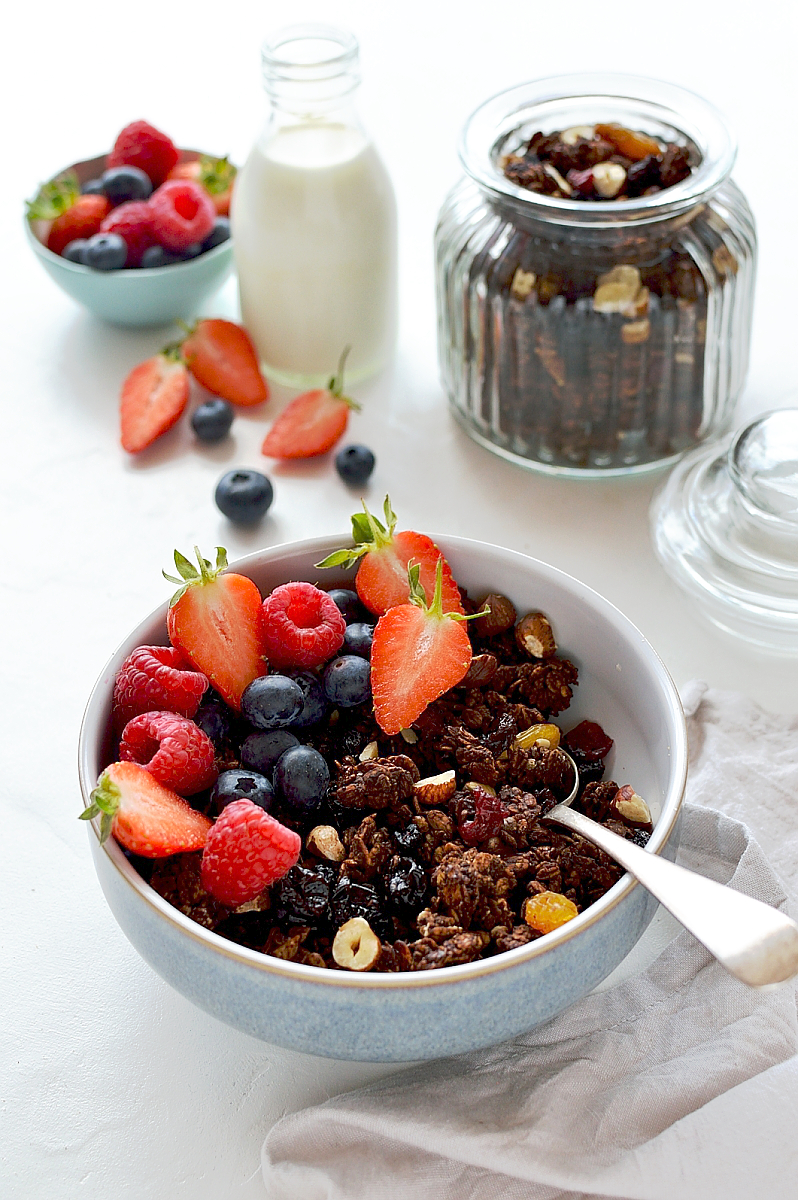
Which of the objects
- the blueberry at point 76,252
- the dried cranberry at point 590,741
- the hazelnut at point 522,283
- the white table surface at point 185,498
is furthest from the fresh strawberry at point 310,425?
the dried cranberry at point 590,741

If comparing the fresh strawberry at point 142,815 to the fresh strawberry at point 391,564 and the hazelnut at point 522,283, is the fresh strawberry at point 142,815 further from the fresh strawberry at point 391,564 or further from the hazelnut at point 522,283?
the hazelnut at point 522,283

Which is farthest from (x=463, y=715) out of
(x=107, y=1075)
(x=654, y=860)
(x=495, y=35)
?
(x=495, y=35)

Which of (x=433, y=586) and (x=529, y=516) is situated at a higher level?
(x=433, y=586)

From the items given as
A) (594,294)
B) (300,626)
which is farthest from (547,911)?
(594,294)

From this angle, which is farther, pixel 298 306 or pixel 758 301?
pixel 758 301

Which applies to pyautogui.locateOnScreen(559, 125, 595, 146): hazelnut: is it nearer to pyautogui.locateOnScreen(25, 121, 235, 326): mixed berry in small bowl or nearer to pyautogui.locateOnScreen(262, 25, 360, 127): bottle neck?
pyautogui.locateOnScreen(262, 25, 360, 127): bottle neck

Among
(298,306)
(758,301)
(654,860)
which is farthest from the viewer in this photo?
(758,301)

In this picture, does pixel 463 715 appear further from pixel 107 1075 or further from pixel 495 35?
pixel 495 35
